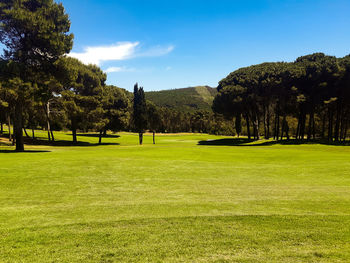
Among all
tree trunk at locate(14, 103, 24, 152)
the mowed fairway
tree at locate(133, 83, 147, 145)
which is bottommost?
the mowed fairway

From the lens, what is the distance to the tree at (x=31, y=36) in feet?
72.6

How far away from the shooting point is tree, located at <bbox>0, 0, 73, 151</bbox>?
22.1m

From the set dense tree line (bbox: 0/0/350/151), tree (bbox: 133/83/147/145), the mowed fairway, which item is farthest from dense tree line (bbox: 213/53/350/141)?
the mowed fairway

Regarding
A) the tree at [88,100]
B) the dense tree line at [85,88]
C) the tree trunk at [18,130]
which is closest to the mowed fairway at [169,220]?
the tree trunk at [18,130]

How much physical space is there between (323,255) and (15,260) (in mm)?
5586

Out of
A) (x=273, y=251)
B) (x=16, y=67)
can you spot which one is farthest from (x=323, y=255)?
(x=16, y=67)

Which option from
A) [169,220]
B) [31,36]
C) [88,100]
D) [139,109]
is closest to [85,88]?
[88,100]

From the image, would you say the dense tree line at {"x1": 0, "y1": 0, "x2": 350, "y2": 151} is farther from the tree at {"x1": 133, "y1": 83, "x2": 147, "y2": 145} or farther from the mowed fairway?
the mowed fairway

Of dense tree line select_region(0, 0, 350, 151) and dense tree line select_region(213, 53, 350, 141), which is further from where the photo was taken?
dense tree line select_region(213, 53, 350, 141)

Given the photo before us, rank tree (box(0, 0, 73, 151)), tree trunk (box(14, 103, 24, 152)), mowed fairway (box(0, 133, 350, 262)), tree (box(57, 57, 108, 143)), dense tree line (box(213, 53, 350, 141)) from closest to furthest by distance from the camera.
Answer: mowed fairway (box(0, 133, 350, 262))
tree (box(0, 0, 73, 151))
tree trunk (box(14, 103, 24, 152))
dense tree line (box(213, 53, 350, 141))
tree (box(57, 57, 108, 143))

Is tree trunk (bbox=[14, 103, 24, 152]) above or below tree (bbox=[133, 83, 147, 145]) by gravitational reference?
below

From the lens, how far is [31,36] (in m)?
23.4

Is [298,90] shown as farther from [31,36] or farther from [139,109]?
[31,36]

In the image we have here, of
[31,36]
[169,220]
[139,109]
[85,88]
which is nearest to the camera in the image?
[169,220]
